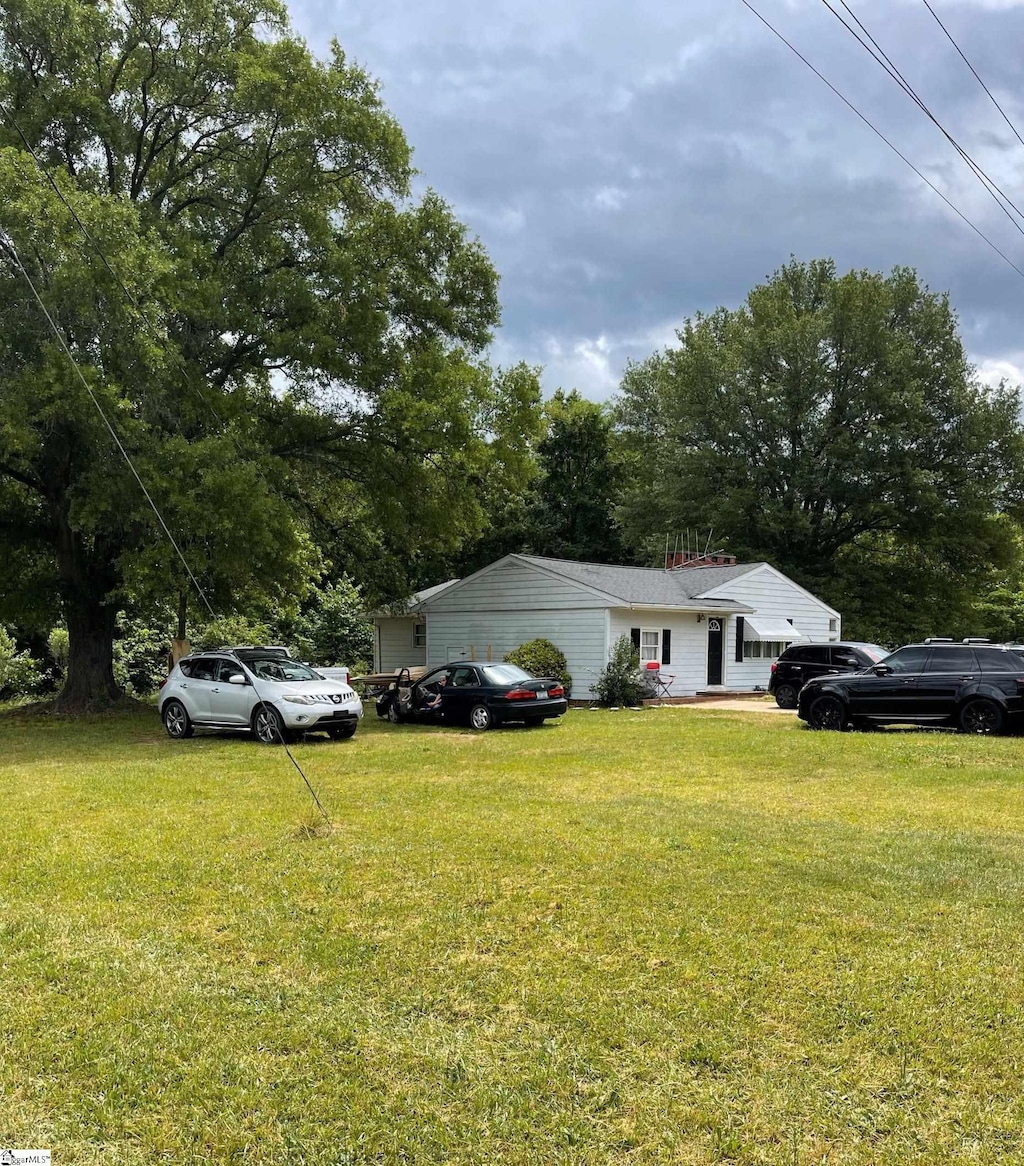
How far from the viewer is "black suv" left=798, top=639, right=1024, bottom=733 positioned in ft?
48.3

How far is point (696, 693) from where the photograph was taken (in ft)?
80.7

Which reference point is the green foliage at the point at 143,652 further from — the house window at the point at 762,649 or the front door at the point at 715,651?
the house window at the point at 762,649

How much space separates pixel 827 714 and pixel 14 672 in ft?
71.4

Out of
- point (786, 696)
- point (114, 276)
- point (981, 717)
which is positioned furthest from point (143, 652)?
point (981, 717)

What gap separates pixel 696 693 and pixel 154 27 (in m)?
20.5

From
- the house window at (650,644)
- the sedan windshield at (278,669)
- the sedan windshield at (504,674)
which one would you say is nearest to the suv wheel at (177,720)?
the sedan windshield at (278,669)

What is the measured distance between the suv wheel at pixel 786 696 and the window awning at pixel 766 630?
14.2ft

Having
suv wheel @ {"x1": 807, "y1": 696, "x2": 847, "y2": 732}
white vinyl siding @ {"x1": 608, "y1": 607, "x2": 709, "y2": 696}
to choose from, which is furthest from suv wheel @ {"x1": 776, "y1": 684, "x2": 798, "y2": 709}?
suv wheel @ {"x1": 807, "y1": 696, "x2": 847, "y2": 732}

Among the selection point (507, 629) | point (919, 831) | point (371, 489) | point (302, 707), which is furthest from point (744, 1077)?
point (507, 629)

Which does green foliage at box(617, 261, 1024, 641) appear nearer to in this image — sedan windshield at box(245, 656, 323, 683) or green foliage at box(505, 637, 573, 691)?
green foliage at box(505, 637, 573, 691)

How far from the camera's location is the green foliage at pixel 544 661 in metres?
22.4

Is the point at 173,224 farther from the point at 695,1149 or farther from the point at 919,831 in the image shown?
the point at 695,1149

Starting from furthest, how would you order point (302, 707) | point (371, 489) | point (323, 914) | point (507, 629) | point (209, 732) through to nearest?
1. point (507, 629)
2. point (371, 489)
3. point (209, 732)
4. point (302, 707)
5. point (323, 914)

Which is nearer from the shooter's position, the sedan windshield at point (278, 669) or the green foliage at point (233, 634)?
the sedan windshield at point (278, 669)
